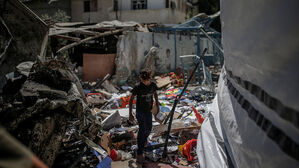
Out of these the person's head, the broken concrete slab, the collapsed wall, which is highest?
the collapsed wall

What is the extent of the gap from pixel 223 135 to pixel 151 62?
9.68 metres

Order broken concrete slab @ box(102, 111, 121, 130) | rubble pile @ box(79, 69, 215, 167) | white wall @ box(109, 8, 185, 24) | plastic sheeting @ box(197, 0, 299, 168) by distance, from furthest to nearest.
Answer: white wall @ box(109, 8, 185, 24)
broken concrete slab @ box(102, 111, 121, 130)
rubble pile @ box(79, 69, 215, 167)
plastic sheeting @ box(197, 0, 299, 168)

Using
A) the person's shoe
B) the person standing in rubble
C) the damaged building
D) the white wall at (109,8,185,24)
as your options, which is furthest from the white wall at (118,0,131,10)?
the person's shoe

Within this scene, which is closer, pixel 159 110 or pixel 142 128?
pixel 142 128

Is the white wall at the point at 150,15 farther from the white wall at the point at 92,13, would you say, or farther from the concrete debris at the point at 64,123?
the concrete debris at the point at 64,123

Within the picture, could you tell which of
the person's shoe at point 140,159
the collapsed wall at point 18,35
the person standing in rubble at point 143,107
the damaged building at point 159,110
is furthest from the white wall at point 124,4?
the person's shoe at point 140,159

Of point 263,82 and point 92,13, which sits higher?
point 92,13

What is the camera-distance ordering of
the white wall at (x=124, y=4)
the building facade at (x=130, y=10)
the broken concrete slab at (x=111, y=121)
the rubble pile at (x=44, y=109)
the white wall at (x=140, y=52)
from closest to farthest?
the rubble pile at (x=44, y=109) → the broken concrete slab at (x=111, y=121) → the white wall at (x=140, y=52) → the building facade at (x=130, y=10) → the white wall at (x=124, y=4)

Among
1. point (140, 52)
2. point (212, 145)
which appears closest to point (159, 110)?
point (212, 145)

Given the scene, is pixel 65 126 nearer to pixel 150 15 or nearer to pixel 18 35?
pixel 18 35

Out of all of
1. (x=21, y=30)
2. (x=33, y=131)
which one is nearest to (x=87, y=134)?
(x=33, y=131)

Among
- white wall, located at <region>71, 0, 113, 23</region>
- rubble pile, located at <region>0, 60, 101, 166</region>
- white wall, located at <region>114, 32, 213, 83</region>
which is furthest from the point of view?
white wall, located at <region>71, 0, 113, 23</region>

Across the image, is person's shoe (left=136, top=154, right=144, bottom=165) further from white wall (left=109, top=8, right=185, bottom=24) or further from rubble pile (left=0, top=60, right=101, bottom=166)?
white wall (left=109, top=8, right=185, bottom=24)

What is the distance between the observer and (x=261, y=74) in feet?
4.68
